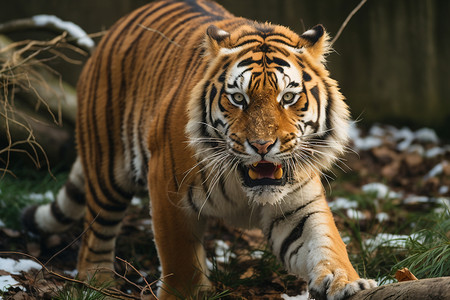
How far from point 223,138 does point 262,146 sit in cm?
30

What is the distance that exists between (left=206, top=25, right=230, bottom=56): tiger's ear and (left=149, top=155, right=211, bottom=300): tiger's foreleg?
67 centimetres

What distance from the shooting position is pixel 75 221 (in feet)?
14.7

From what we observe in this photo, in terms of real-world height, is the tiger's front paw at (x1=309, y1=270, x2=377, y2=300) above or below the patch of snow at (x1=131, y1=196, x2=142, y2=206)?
above

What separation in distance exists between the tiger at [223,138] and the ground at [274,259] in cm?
30

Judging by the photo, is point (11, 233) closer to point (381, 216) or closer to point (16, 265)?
point (16, 265)

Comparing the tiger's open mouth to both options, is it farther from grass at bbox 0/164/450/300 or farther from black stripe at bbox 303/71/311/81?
grass at bbox 0/164/450/300

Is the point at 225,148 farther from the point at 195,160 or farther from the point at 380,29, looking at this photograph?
the point at 380,29

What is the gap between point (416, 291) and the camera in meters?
2.02

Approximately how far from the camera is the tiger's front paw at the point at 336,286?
2.34 metres

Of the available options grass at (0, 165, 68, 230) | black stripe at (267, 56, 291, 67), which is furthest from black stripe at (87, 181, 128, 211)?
black stripe at (267, 56, 291, 67)

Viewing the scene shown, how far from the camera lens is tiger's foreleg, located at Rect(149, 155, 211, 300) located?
10.0ft

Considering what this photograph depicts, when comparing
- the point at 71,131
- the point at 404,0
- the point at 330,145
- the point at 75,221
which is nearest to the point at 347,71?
the point at 404,0

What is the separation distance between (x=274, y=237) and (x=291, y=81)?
2.62 feet

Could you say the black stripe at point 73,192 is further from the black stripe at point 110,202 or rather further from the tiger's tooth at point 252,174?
the tiger's tooth at point 252,174
